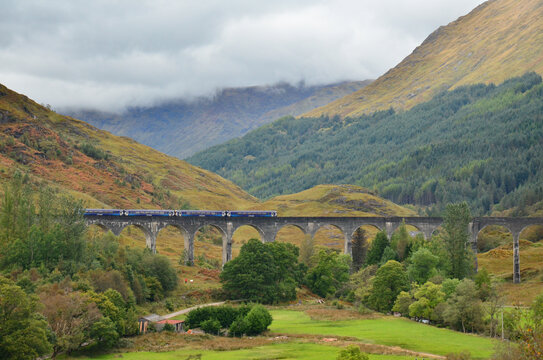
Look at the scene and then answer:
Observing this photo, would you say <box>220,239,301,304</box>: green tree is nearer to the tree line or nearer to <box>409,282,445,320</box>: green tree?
the tree line

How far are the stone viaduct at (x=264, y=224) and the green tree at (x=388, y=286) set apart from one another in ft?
93.4

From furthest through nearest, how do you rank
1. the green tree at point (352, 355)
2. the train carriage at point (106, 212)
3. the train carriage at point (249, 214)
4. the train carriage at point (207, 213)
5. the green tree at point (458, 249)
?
the train carriage at point (249, 214) → the train carriage at point (207, 213) → the train carriage at point (106, 212) → the green tree at point (458, 249) → the green tree at point (352, 355)

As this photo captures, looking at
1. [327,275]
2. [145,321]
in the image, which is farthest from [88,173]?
[145,321]

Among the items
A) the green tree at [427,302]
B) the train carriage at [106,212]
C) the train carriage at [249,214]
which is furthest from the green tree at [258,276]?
the train carriage at [106,212]

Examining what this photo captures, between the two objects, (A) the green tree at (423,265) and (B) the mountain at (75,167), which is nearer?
(A) the green tree at (423,265)

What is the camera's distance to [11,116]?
166250 millimetres

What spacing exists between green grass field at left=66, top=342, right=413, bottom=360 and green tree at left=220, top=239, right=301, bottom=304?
28.4 metres

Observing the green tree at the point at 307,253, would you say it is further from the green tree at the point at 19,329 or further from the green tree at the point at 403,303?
the green tree at the point at 19,329

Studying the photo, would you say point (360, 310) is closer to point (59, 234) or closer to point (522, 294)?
point (522, 294)

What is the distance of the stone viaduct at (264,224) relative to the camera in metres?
101

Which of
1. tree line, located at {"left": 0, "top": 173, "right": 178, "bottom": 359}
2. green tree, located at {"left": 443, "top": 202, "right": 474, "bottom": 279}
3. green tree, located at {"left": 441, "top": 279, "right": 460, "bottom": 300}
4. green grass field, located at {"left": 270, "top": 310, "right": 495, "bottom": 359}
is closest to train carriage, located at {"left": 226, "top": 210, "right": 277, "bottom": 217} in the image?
tree line, located at {"left": 0, "top": 173, "right": 178, "bottom": 359}

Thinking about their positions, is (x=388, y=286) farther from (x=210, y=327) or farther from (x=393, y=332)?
(x=210, y=327)

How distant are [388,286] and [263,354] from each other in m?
35.5


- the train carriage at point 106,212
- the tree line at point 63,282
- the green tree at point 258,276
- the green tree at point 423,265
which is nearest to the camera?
the tree line at point 63,282
